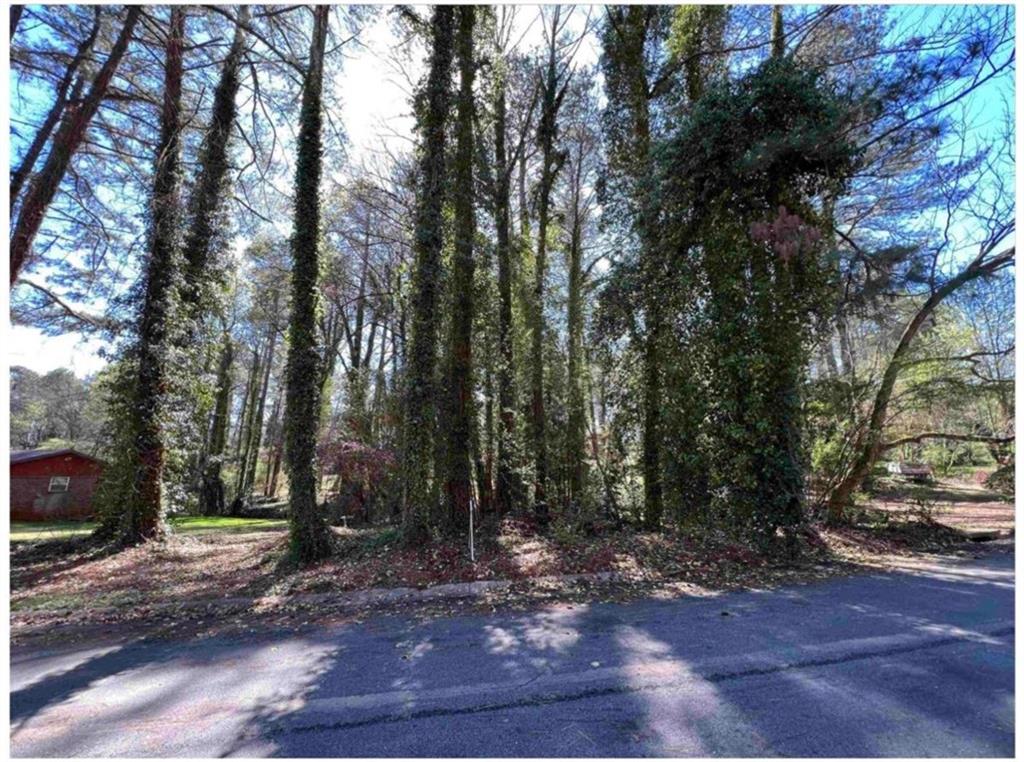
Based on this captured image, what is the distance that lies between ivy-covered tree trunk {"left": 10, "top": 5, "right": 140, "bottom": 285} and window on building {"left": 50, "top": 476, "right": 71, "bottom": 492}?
17.6 m

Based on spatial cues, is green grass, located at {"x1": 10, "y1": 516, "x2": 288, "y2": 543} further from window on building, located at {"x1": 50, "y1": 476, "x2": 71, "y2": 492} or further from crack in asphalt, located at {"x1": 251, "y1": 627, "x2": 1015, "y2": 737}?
crack in asphalt, located at {"x1": 251, "y1": 627, "x2": 1015, "y2": 737}

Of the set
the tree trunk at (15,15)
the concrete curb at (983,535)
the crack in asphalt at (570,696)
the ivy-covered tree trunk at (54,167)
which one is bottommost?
the concrete curb at (983,535)

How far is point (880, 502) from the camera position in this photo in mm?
9258

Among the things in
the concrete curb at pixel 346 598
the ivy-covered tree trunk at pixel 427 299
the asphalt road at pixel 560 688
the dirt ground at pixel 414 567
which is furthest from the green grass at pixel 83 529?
the asphalt road at pixel 560 688

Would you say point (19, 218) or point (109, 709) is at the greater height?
point (19, 218)

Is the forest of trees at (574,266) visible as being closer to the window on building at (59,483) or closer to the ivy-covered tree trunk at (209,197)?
the ivy-covered tree trunk at (209,197)

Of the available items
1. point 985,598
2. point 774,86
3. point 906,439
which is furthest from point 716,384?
point 906,439

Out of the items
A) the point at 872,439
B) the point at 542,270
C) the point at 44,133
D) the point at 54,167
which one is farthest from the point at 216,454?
the point at 872,439

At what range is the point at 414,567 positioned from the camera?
6398 mm

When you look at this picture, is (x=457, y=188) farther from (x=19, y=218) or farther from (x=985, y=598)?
(x=985, y=598)

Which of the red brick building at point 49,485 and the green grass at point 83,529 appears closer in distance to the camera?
the green grass at point 83,529

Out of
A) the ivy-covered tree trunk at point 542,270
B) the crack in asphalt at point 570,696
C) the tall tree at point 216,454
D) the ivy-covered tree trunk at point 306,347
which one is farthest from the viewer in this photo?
the tall tree at point 216,454

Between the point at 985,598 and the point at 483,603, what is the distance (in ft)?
15.7

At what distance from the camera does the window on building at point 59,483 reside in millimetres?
19469
